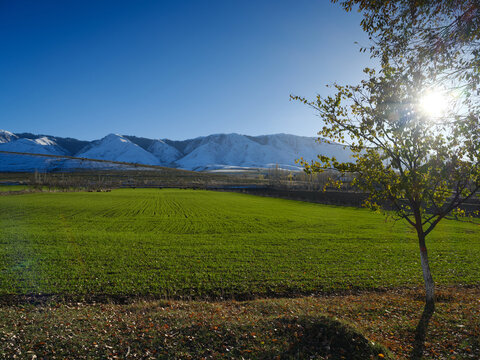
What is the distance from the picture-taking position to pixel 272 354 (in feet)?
27.1

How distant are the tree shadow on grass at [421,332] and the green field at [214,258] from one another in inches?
213

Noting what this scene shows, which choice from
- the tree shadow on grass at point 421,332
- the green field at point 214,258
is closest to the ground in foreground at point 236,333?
the tree shadow on grass at point 421,332

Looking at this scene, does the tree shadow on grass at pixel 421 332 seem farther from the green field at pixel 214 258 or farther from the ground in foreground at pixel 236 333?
the green field at pixel 214 258

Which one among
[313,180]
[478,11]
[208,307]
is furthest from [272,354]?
[313,180]

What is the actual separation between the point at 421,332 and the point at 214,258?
53.3 feet

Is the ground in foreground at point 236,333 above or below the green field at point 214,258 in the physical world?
above

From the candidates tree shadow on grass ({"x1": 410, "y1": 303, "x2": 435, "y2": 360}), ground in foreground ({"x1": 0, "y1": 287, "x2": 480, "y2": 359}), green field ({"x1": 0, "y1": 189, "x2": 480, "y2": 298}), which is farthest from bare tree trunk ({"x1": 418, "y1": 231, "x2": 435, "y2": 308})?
green field ({"x1": 0, "y1": 189, "x2": 480, "y2": 298})

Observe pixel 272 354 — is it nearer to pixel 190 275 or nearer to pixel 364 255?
pixel 190 275

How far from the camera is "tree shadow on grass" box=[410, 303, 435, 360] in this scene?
8816 mm

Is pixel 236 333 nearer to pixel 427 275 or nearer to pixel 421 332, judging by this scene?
pixel 421 332

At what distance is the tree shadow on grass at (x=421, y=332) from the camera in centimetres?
882

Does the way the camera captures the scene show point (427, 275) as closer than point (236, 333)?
No

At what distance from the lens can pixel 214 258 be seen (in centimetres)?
2375

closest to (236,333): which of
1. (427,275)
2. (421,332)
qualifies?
(421,332)
